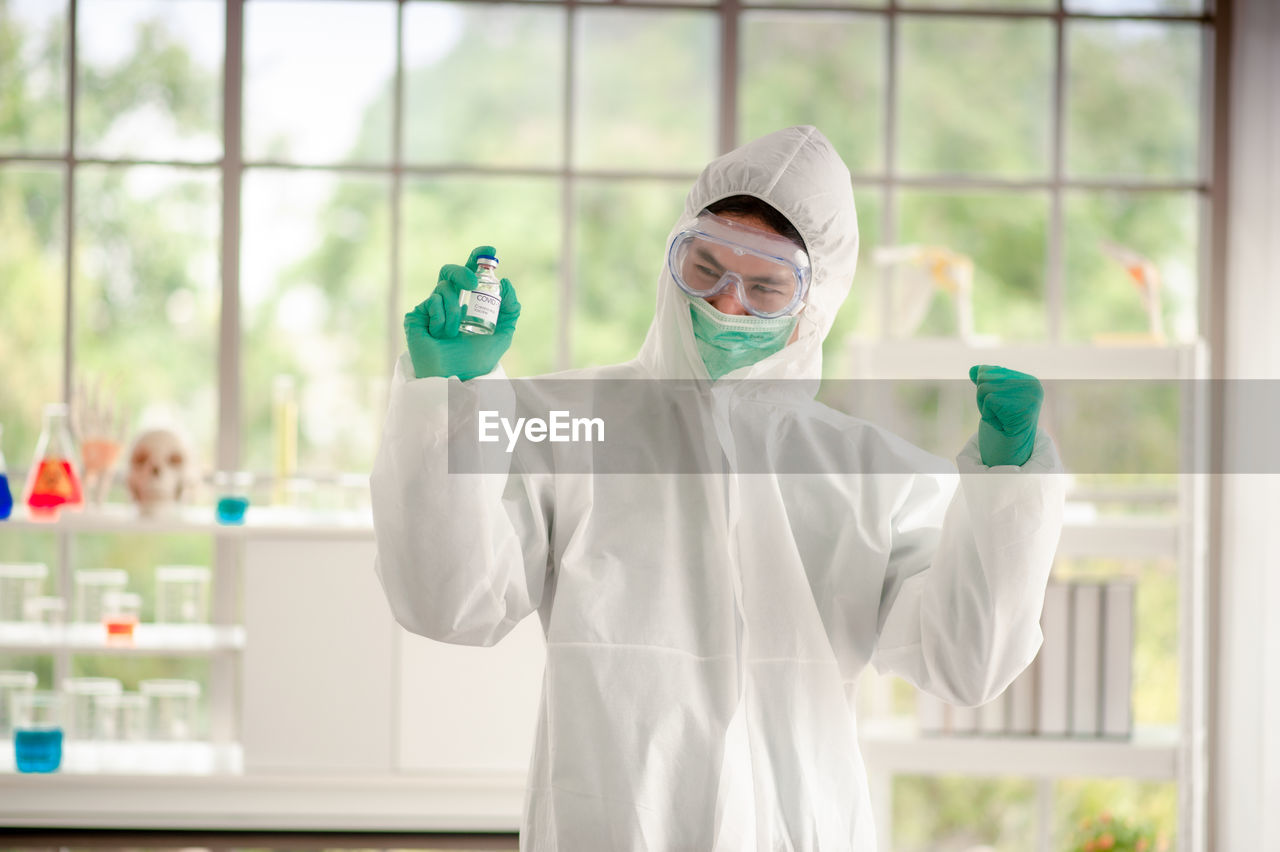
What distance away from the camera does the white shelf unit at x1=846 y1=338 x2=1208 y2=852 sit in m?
2.30

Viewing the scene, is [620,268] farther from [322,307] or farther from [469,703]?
[469,703]

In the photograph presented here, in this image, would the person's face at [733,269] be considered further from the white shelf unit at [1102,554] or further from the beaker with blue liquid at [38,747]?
the beaker with blue liquid at [38,747]

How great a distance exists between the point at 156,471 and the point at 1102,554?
2016 millimetres

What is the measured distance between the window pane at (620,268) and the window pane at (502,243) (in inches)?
6.8

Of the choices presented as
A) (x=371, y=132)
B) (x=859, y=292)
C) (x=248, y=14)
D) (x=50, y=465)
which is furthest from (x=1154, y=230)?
(x=50, y=465)

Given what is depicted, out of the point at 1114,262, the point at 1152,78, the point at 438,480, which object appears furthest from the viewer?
the point at 1114,262

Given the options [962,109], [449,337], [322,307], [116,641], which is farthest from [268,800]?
[962,109]

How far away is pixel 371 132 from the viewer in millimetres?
3090

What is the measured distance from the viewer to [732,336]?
124cm

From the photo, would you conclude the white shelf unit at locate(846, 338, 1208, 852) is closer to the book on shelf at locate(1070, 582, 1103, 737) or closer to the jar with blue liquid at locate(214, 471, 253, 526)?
the book on shelf at locate(1070, 582, 1103, 737)

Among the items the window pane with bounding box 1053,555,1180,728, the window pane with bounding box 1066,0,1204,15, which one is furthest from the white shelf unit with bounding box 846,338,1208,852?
the window pane with bounding box 1053,555,1180,728

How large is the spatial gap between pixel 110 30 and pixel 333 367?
5.27ft

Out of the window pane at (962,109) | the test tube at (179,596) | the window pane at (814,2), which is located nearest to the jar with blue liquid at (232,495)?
the test tube at (179,596)

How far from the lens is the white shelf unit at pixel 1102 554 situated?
230cm
